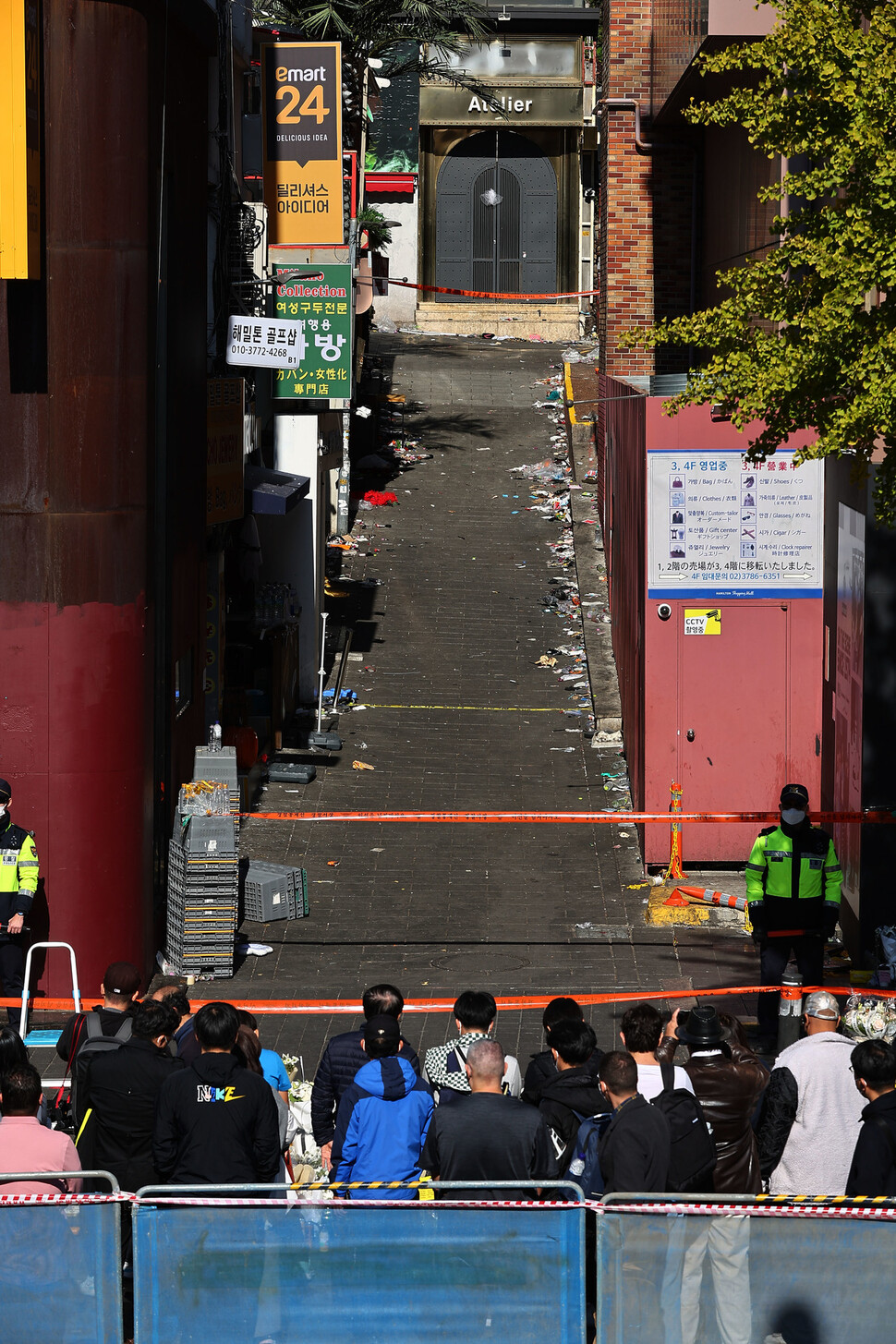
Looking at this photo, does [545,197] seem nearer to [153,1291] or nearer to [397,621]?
[397,621]

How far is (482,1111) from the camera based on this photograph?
627cm

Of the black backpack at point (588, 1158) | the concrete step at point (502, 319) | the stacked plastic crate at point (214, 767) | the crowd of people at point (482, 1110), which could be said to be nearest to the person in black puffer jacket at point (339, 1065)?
the crowd of people at point (482, 1110)

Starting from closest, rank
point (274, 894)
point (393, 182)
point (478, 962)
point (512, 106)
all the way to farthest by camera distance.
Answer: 1. point (478, 962)
2. point (274, 894)
3. point (393, 182)
4. point (512, 106)

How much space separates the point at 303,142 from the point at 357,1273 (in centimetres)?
1379

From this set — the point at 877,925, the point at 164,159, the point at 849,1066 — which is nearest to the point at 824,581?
the point at 877,925

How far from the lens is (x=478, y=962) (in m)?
12.7

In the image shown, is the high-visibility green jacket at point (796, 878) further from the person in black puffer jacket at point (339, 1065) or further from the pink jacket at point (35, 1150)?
the pink jacket at point (35, 1150)

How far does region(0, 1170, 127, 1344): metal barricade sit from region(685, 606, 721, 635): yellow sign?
33.0 feet

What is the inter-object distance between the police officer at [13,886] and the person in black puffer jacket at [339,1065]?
4.57 metres

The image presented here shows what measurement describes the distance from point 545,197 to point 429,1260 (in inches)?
1607

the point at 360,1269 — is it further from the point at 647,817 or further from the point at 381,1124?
the point at 647,817

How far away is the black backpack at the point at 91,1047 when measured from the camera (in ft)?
22.7

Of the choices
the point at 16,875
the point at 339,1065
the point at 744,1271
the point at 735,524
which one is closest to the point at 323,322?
the point at 735,524

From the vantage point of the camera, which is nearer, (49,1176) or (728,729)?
(49,1176)
